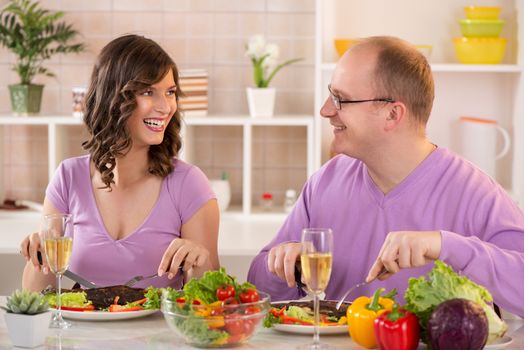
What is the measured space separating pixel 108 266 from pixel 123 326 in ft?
2.08

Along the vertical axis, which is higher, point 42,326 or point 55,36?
point 55,36

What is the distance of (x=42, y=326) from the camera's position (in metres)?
1.95

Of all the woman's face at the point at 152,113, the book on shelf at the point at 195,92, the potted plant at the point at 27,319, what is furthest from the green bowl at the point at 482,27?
the potted plant at the point at 27,319

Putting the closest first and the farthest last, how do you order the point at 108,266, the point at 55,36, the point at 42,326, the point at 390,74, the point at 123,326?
the point at 42,326
the point at 123,326
the point at 390,74
the point at 108,266
the point at 55,36

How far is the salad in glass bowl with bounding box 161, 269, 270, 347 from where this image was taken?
191cm

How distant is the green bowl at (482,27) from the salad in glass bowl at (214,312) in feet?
7.73

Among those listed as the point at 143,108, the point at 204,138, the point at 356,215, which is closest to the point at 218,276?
the point at 356,215

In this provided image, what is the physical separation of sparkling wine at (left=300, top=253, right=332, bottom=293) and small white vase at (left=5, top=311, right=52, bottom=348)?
519 mm

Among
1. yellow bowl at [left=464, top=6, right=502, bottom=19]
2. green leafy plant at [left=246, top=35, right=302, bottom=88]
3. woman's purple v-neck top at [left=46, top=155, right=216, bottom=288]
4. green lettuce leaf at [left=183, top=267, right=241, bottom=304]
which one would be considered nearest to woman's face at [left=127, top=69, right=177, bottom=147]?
woman's purple v-neck top at [left=46, top=155, right=216, bottom=288]

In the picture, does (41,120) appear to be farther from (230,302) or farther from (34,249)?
(230,302)

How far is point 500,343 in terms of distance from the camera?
1944 mm

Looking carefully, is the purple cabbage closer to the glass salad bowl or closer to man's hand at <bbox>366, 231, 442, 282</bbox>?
man's hand at <bbox>366, 231, 442, 282</bbox>

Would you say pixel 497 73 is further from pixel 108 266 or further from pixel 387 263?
pixel 387 263

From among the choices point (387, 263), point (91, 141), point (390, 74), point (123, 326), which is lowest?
point (123, 326)
